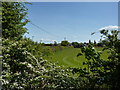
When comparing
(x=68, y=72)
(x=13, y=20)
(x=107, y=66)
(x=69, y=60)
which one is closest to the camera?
(x=107, y=66)

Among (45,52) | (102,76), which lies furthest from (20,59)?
(102,76)

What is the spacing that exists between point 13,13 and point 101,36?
8.76 feet

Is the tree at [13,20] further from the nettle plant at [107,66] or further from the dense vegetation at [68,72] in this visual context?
the nettle plant at [107,66]

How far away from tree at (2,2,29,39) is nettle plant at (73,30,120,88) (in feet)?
7.66

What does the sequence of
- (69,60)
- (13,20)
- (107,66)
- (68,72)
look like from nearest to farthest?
(107,66) → (68,72) → (13,20) → (69,60)

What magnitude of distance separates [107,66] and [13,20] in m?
3.02

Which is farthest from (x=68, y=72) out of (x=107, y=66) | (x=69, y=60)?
(x=69, y=60)

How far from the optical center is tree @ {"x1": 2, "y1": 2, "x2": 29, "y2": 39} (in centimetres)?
425

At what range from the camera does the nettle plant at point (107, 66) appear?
2.66 m

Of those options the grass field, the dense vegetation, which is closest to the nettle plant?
the dense vegetation

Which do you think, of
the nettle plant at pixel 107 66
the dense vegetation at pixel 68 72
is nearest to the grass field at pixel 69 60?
the dense vegetation at pixel 68 72

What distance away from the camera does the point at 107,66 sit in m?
3.02

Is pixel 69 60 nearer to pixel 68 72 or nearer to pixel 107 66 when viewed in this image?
pixel 68 72

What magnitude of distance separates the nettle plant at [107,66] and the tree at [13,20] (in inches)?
91.9
